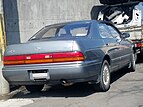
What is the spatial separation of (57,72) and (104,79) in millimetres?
1271

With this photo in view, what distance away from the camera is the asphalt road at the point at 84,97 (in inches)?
267

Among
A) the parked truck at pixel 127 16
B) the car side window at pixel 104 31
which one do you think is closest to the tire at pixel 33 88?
the car side window at pixel 104 31

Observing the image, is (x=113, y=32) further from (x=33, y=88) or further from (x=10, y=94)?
(x=10, y=94)

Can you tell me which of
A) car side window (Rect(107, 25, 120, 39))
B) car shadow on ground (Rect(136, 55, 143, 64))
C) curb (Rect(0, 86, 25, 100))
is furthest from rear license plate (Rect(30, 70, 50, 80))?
car shadow on ground (Rect(136, 55, 143, 64))

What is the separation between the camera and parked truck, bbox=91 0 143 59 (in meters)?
12.0

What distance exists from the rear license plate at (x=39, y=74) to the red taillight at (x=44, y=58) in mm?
193

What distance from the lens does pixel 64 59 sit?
7031 mm

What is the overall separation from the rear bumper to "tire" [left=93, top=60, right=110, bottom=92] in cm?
27

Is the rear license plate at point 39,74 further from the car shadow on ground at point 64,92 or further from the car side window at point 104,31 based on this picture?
the car side window at point 104,31

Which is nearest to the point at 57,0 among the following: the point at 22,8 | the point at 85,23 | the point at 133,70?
the point at 22,8

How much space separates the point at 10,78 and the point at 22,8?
13.0ft

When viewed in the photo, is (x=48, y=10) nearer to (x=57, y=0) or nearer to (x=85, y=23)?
(x=57, y=0)

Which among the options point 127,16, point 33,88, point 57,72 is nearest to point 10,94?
point 33,88

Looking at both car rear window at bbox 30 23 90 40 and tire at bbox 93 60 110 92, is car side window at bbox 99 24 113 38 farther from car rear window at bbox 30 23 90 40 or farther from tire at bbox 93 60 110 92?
tire at bbox 93 60 110 92
